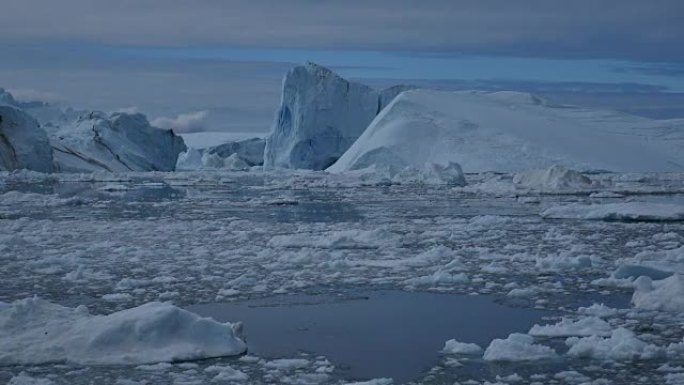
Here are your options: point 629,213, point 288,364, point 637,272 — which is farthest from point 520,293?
point 629,213

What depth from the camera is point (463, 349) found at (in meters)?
4.70

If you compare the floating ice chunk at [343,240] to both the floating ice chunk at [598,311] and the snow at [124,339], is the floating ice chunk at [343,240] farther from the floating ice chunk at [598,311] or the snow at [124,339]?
the snow at [124,339]

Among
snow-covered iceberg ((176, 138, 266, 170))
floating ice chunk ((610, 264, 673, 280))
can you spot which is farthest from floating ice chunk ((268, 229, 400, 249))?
snow-covered iceberg ((176, 138, 266, 170))

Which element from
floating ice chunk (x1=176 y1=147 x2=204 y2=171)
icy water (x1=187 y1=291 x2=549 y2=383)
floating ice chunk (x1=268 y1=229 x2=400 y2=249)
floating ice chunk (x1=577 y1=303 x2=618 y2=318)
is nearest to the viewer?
icy water (x1=187 y1=291 x2=549 y2=383)

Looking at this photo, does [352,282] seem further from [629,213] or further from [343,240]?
[629,213]

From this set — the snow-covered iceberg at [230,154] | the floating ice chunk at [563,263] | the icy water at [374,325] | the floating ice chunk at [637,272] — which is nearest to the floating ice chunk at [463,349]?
the icy water at [374,325]

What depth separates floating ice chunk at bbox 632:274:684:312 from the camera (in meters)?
5.83

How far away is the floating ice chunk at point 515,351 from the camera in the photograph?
4.54 metres

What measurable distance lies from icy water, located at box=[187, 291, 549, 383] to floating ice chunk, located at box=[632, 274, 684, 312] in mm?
731

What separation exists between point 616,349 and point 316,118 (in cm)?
3389

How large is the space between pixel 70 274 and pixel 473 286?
344cm

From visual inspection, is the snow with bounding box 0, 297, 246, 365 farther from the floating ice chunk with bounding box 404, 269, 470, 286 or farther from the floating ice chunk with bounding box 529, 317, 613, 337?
the floating ice chunk with bounding box 404, 269, 470, 286

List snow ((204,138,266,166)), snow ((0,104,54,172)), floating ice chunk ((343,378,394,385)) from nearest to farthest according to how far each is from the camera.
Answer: floating ice chunk ((343,378,394,385))
snow ((0,104,54,172))
snow ((204,138,266,166))

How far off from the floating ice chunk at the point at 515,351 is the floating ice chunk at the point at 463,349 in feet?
0.26
